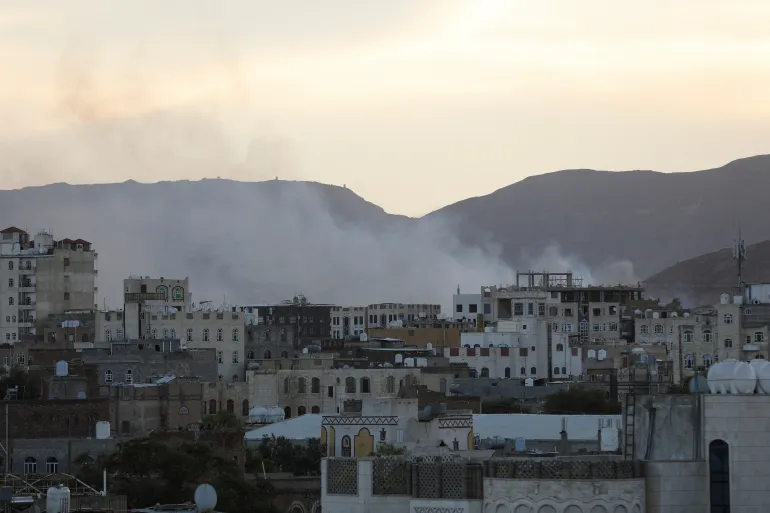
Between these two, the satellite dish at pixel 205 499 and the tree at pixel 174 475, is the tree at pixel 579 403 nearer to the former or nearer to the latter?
the tree at pixel 174 475

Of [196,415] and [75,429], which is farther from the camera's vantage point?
[196,415]

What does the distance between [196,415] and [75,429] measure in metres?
11.4

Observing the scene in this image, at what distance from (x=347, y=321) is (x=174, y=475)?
10885cm

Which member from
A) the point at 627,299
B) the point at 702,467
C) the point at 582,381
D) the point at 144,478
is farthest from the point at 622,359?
the point at 702,467

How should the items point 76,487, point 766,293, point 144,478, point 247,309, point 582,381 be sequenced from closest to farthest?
point 76,487, point 144,478, point 582,381, point 766,293, point 247,309

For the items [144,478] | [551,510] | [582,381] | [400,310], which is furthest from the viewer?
[400,310]

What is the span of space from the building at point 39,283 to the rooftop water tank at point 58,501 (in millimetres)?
93877

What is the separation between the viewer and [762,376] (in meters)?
39.4

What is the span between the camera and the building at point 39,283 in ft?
461

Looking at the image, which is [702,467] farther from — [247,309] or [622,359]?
[247,309]

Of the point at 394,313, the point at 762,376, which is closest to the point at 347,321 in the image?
the point at 394,313

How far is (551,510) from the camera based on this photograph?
39031 mm

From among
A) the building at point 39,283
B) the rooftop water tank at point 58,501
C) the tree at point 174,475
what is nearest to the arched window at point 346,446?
the tree at point 174,475

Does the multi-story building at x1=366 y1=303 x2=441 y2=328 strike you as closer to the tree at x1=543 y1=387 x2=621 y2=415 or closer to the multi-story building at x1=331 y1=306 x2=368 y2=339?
the multi-story building at x1=331 y1=306 x2=368 y2=339
